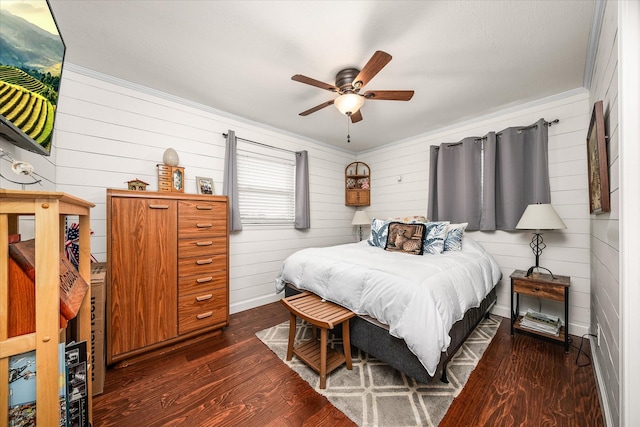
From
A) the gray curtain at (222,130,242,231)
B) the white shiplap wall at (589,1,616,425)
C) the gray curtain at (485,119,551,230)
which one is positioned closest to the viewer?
the white shiplap wall at (589,1,616,425)

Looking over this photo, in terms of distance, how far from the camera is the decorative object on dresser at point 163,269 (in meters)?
1.88

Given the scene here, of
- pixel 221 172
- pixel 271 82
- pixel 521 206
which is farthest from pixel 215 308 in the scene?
pixel 521 206

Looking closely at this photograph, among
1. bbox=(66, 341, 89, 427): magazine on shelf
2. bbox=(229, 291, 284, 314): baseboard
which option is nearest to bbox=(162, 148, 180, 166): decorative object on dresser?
bbox=(229, 291, 284, 314): baseboard

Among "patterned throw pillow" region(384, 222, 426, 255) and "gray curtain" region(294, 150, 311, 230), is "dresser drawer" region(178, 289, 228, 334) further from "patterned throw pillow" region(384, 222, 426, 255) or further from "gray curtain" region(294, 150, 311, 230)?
"patterned throw pillow" region(384, 222, 426, 255)

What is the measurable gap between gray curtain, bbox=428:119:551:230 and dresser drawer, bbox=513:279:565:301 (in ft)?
2.20

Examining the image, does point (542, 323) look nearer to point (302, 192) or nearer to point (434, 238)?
point (434, 238)

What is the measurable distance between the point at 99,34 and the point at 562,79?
3.88 metres

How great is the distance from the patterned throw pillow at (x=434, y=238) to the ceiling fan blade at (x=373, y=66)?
173 centimetres

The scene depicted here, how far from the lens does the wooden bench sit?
5.53 feet

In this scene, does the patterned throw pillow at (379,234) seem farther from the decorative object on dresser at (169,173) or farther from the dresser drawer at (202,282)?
the decorative object on dresser at (169,173)

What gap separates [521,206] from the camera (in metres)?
2.67

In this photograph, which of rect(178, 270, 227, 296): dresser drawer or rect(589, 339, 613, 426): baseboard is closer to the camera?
rect(589, 339, 613, 426): baseboard

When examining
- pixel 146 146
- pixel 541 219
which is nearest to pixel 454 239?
pixel 541 219

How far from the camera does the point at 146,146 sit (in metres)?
2.41
